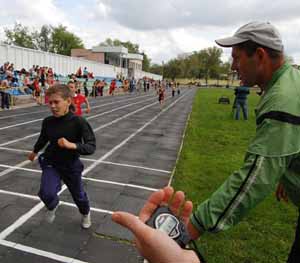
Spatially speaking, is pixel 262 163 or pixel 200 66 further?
pixel 200 66

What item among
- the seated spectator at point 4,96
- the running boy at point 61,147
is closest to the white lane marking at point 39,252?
the running boy at point 61,147

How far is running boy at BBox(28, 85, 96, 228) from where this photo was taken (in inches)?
153

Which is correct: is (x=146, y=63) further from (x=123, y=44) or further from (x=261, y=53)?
(x=261, y=53)

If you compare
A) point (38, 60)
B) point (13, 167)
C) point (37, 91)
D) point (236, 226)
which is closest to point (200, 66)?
point (38, 60)

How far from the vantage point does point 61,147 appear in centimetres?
389

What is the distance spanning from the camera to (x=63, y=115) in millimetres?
3984

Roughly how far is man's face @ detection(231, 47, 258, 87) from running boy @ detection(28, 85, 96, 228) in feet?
8.10

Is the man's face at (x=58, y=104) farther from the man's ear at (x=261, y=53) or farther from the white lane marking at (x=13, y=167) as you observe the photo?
the white lane marking at (x=13, y=167)

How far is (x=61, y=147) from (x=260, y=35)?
2.86 meters

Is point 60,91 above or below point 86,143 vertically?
above

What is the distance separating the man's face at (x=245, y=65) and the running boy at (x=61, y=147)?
8.10ft

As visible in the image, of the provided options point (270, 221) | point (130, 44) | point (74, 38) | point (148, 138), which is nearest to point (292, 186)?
point (270, 221)

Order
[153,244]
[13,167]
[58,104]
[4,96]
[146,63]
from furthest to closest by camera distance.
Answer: [146,63]
[4,96]
[13,167]
[58,104]
[153,244]

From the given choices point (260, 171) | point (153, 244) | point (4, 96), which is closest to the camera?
point (153, 244)
